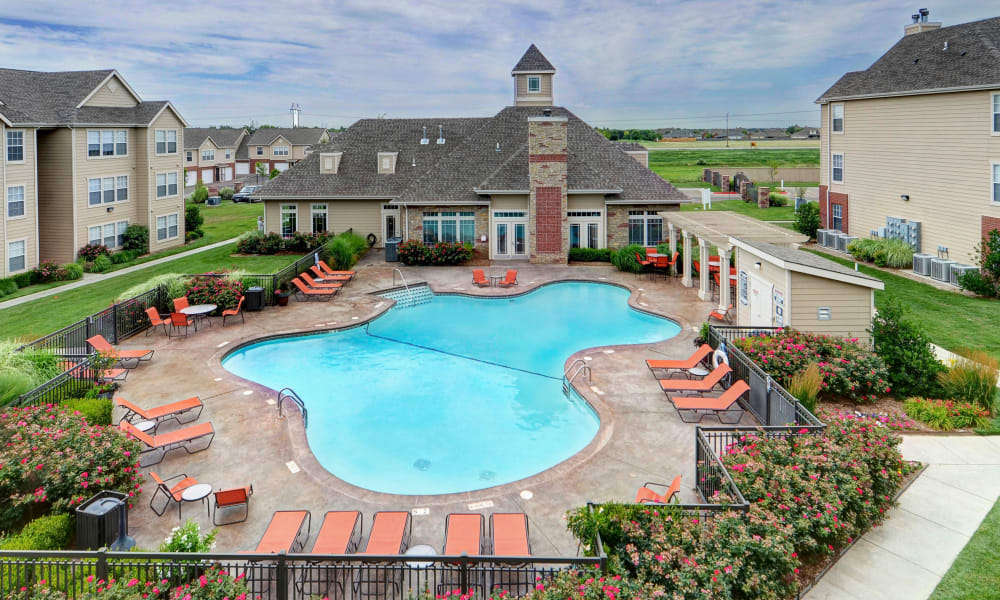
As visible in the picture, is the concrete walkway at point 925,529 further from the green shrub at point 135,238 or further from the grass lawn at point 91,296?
the green shrub at point 135,238

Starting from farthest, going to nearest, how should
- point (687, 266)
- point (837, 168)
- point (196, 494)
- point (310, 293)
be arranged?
point (837, 168)
point (687, 266)
point (310, 293)
point (196, 494)

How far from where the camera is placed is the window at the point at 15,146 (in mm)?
27534

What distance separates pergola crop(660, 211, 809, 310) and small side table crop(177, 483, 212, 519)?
51.5 ft

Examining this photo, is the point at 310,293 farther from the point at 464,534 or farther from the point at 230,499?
the point at 464,534

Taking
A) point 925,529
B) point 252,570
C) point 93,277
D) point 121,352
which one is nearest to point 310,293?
point 121,352

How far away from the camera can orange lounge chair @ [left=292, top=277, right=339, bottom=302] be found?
23875mm

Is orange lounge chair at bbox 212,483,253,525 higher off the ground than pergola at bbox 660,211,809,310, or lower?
lower

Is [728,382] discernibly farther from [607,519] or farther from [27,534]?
[27,534]

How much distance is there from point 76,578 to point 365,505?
12.5ft

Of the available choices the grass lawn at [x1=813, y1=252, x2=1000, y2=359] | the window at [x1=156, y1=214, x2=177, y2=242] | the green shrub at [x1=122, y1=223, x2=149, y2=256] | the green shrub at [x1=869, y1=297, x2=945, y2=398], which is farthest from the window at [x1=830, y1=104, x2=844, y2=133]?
the window at [x1=156, y1=214, x2=177, y2=242]

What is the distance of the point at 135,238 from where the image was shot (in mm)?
35594

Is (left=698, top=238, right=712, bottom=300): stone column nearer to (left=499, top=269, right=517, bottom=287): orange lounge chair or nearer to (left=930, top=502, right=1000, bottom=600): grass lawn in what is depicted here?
(left=499, top=269, right=517, bottom=287): orange lounge chair

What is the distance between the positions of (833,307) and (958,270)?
11554 mm

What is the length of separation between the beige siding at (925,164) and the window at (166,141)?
3813cm
